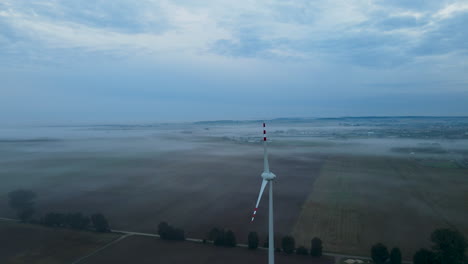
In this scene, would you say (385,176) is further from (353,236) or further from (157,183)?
(157,183)

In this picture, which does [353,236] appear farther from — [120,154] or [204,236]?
[120,154]

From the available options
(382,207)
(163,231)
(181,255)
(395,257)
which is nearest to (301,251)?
(395,257)

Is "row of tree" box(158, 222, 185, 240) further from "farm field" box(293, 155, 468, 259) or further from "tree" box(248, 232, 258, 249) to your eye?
"farm field" box(293, 155, 468, 259)

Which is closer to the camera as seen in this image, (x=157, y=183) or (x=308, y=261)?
(x=308, y=261)

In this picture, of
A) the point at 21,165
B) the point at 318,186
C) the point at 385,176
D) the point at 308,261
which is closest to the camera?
the point at 308,261

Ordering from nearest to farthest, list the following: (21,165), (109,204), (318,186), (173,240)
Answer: (173,240) → (109,204) → (318,186) → (21,165)

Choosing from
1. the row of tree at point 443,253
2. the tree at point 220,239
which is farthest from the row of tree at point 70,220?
the row of tree at point 443,253

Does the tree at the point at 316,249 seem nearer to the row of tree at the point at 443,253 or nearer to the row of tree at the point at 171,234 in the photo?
the row of tree at the point at 443,253

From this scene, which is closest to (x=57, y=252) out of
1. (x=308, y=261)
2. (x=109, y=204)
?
(x=109, y=204)
